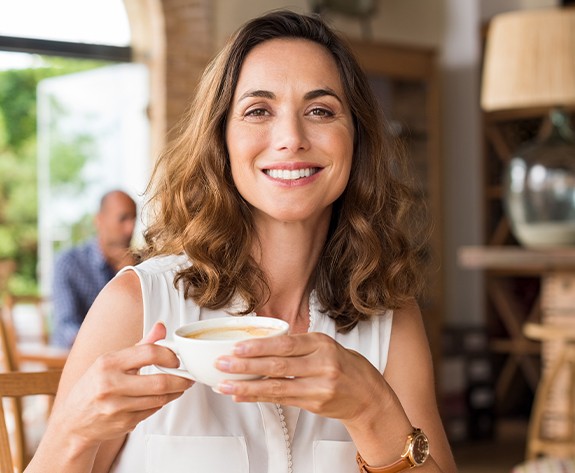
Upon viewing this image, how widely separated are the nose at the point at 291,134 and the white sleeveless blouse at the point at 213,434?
0.27 meters

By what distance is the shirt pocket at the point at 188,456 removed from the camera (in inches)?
55.4

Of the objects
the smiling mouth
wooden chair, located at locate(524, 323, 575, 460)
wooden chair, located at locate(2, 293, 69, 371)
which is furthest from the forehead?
A: wooden chair, located at locate(524, 323, 575, 460)

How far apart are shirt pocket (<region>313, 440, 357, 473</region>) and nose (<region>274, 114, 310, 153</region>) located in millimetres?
451

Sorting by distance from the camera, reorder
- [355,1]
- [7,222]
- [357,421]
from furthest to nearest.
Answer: [7,222], [355,1], [357,421]

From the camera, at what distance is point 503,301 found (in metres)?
5.94

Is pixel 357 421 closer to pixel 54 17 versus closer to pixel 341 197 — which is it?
pixel 341 197

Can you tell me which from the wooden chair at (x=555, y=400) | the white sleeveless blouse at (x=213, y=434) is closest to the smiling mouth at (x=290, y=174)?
the white sleeveless blouse at (x=213, y=434)

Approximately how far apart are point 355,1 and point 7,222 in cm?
306

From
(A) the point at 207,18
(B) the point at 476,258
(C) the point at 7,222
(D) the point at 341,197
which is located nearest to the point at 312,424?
(D) the point at 341,197

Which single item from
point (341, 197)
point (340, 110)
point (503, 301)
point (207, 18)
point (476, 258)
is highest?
point (207, 18)

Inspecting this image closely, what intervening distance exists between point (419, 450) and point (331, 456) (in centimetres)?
23

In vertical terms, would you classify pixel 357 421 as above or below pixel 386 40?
below

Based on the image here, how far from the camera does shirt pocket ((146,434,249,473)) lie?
1407 mm

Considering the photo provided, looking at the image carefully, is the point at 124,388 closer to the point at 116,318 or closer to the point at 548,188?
the point at 116,318
